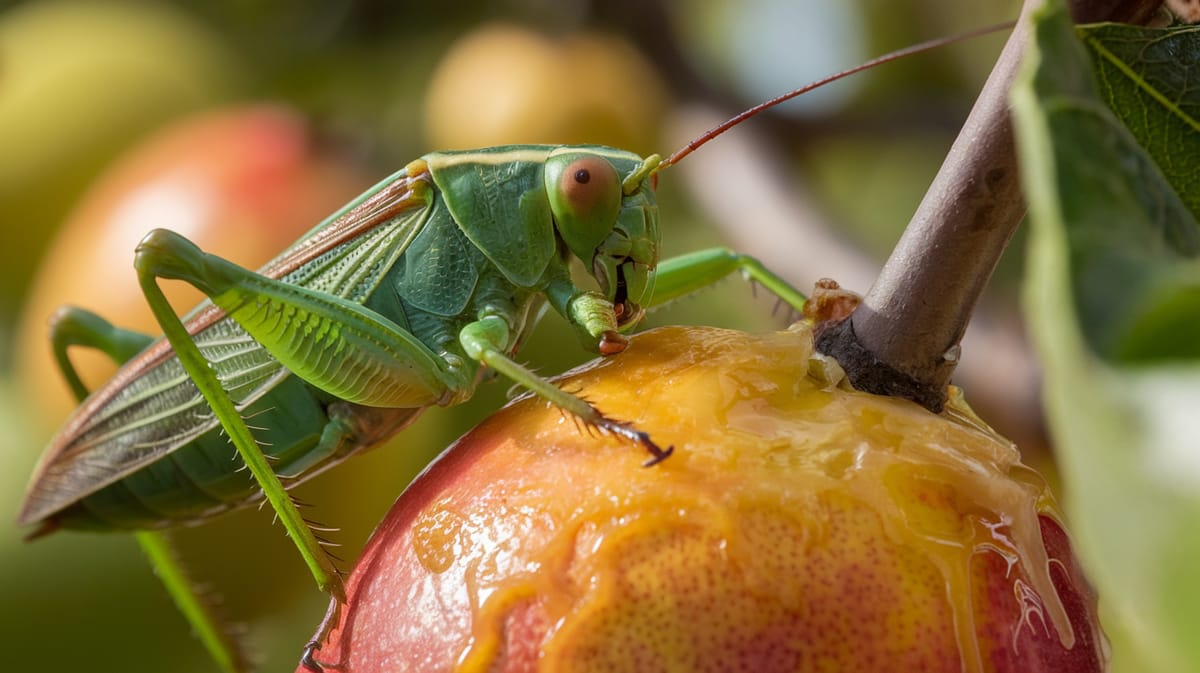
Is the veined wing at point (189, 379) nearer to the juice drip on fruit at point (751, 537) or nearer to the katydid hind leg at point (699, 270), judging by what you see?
the katydid hind leg at point (699, 270)

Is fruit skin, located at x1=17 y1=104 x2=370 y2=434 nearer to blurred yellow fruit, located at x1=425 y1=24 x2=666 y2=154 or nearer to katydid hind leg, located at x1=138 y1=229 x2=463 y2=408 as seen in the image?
blurred yellow fruit, located at x1=425 y1=24 x2=666 y2=154

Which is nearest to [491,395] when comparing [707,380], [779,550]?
[707,380]

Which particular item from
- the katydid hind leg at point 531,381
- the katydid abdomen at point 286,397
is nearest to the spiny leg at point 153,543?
the katydid abdomen at point 286,397

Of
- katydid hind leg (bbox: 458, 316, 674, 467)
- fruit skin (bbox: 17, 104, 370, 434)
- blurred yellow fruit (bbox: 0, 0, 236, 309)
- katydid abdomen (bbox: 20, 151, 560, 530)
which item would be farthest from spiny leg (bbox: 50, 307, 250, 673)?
blurred yellow fruit (bbox: 0, 0, 236, 309)

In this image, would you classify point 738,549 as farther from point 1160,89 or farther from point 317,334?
point 317,334

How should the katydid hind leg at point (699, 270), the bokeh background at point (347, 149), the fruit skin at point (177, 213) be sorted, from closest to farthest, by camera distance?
the katydid hind leg at point (699, 270) → the bokeh background at point (347, 149) → the fruit skin at point (177, 213)

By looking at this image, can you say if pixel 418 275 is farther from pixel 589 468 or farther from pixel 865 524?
pixel 865 524
